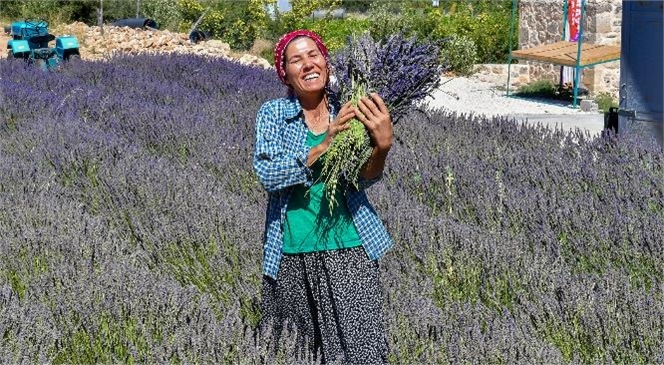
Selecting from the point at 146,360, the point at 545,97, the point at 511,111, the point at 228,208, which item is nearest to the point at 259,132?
the point at 146,360

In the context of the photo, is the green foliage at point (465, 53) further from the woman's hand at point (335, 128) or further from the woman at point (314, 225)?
the woman's hand at point (335, 128)

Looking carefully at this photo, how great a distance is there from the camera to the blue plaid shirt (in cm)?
307

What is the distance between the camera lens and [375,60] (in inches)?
121

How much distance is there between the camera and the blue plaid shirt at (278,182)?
3.07m

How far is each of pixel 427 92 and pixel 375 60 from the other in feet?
0.65

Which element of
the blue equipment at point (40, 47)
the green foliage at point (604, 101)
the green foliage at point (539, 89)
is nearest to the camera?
the blue equipment at point (40, 47)

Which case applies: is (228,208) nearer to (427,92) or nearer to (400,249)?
(400,249)

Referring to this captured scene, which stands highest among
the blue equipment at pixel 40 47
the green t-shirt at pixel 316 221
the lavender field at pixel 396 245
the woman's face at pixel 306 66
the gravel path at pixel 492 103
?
the woman's face at pixel 306 66

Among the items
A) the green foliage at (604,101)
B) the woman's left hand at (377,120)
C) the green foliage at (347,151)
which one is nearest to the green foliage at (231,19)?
the green foliage at (604,101)

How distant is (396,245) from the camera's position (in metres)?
4.55

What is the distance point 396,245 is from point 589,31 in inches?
497

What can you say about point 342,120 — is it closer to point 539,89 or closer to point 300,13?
point 539,89

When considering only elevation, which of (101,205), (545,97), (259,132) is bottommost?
(545,97)

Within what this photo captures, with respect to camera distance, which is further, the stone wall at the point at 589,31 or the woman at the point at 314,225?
the stone wall at the point at 589,31
